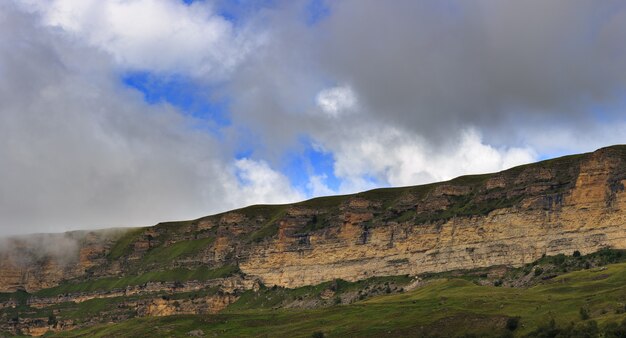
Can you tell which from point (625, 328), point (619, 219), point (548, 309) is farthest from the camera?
point (619, 219)

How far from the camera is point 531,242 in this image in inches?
7771

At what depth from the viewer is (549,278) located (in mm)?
172500

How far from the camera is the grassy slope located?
130 meters

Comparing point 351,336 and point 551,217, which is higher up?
point 551,217

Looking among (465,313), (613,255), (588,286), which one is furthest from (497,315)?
(613,255)

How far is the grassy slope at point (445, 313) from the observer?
13012cm

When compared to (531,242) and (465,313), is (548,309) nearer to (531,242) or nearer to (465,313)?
(465,313)

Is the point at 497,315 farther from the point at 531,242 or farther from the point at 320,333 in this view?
the point at 531,242

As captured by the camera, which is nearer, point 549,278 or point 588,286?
point 588,286

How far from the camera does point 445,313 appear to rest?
14388 centimetres

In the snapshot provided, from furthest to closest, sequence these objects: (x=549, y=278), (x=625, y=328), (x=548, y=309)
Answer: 1. (x=549, y=278)
2. (x=548, y=309)
3. (x=625, y=328)

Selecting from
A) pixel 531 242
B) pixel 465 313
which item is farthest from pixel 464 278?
pixel 465 313

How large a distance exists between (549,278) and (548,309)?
4026cm

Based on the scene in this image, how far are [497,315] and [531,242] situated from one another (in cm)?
6686
